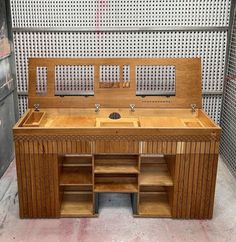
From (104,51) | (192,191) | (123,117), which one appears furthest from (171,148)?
(104,51)

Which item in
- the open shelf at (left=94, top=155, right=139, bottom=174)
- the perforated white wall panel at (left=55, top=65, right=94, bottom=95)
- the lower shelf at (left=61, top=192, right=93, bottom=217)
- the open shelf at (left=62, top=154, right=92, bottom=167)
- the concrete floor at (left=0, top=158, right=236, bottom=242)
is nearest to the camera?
the concrete floor at (left=0, top=158, right=236, bottom=242)

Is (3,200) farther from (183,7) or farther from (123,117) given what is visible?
(183,7)

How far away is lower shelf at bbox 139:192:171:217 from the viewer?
2.79 m

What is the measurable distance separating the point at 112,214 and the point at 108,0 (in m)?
2.24

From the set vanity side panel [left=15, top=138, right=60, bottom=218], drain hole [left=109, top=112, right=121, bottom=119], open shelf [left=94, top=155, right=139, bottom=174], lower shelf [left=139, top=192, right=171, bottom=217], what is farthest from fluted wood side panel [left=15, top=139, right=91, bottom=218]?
lower shelf [left=139, top=192, right=171, bottom=217]

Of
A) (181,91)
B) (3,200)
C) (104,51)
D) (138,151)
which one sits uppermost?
(104,51)

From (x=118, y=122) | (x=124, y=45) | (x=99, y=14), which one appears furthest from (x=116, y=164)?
(x=99, y=14)

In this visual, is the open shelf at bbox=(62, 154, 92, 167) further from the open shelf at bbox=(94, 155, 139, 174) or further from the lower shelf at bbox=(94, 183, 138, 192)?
the lower shelf at bbox=(94, 183, 138, 192)

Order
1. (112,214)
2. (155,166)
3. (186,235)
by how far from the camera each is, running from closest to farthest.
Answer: (186,235) → (112,214) → (155,166)

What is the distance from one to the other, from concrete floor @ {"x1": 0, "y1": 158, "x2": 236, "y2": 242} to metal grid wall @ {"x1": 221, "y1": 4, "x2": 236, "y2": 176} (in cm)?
73

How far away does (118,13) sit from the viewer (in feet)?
Answer: 11.4

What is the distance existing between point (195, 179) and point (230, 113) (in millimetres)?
1243

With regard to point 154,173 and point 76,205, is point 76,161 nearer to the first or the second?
point 76,205

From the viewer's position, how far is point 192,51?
3.61 meters
